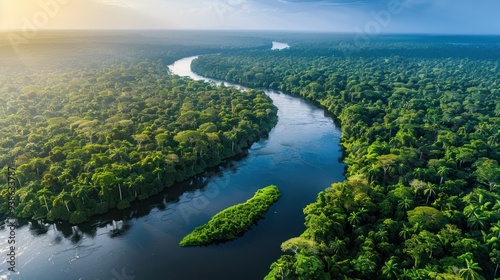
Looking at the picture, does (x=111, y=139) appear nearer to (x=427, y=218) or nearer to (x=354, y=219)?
(x=354, y=219)

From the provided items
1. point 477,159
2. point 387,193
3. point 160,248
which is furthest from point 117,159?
point 477,159

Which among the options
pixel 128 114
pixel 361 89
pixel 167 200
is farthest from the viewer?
pixel 361 89

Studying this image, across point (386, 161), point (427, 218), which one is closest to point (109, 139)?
point (386, 161)

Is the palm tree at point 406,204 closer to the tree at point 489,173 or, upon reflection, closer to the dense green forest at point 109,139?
the tree at point 489,173

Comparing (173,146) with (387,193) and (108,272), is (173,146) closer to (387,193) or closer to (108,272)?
(108,272)

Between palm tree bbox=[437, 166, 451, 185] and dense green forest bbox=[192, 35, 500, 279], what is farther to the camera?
palm tree bbox=[437, 166, 451, 185]

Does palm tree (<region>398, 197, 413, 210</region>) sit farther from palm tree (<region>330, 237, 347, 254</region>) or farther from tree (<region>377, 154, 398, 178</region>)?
palm tree (<region>330, 237, 347, 254</region>)

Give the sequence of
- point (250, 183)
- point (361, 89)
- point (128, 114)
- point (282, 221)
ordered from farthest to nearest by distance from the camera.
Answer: point (361, 89) < point (128, 114) < point (250, 183) < point (282, 221)

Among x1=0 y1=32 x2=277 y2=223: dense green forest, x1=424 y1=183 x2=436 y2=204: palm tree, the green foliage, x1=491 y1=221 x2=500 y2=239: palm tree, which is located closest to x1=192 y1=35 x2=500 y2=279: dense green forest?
x1=491 y1=221 x2=500 y2=239: palm tree
